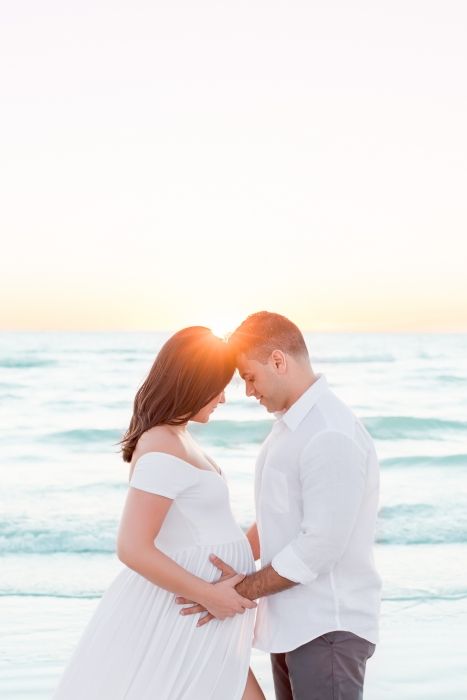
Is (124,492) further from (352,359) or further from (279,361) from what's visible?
(352,359)

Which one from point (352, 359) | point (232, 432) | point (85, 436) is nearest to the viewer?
point (85, 436)

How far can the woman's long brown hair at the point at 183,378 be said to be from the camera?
2828 millimetres

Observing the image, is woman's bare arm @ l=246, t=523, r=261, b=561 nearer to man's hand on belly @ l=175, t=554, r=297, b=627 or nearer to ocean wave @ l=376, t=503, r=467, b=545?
man's hand on belly @ l=175, t=554, r=297, b=627

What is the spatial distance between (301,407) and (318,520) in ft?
1.08

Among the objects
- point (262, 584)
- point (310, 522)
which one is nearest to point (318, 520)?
point (310, 522)

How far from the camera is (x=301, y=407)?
278 cm

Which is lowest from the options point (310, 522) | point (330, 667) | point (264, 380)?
point (330, 667)

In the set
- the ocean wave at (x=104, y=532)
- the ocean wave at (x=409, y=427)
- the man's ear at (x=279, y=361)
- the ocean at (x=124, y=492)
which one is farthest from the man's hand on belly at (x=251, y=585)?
the ocean wave at (x=409, y=427)

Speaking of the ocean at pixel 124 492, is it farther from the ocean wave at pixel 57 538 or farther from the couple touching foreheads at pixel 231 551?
the couple touching foreheads at pixel 231 551

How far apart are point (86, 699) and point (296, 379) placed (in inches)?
43.4

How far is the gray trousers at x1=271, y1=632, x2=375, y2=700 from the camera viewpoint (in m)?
2.74

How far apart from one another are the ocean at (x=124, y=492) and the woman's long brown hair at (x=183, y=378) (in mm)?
2591

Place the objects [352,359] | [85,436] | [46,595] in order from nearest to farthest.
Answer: [46,595], [85,436], [352,359]

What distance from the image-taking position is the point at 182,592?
2.78 meters
